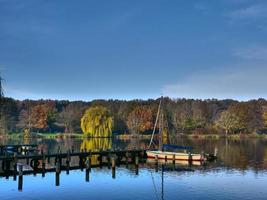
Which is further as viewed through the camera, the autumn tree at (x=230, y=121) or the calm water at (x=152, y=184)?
the autumn tree at (x=230, y=121)

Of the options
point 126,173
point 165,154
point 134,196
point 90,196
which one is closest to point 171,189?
point 134,196

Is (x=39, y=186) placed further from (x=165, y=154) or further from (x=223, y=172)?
(x=165, y=154)

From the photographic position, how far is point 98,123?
17962cm

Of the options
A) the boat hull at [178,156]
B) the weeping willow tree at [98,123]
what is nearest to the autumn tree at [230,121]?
the weeping willow tree at [98,123]

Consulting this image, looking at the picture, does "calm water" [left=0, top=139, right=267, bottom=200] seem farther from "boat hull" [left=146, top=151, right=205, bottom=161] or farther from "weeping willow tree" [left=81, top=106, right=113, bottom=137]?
"weeping willow tree" [left=81, top=106, right=113, bottom=137]

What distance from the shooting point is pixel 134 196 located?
5534 cm

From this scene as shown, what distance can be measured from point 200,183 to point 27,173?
75.9ft

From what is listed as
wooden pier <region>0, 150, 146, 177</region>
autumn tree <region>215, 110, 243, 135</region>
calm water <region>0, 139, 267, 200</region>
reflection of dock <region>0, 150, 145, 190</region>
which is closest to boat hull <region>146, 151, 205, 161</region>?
wooden pier <region>0, 150, 146, 177</region>

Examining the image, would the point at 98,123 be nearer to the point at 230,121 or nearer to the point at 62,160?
the point at 230,121

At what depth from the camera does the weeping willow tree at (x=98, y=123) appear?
178375 mm

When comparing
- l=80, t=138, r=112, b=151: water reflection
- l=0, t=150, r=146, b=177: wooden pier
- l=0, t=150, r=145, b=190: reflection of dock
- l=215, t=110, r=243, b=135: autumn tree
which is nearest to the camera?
l=0, t=150, r=145, b=190: reflection of dock

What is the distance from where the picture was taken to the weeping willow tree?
585 feet

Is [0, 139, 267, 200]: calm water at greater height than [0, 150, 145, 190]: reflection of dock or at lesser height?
lesser

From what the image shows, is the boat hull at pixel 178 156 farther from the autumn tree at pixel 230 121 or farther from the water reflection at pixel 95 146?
the autumn tree at pixel 230 121
